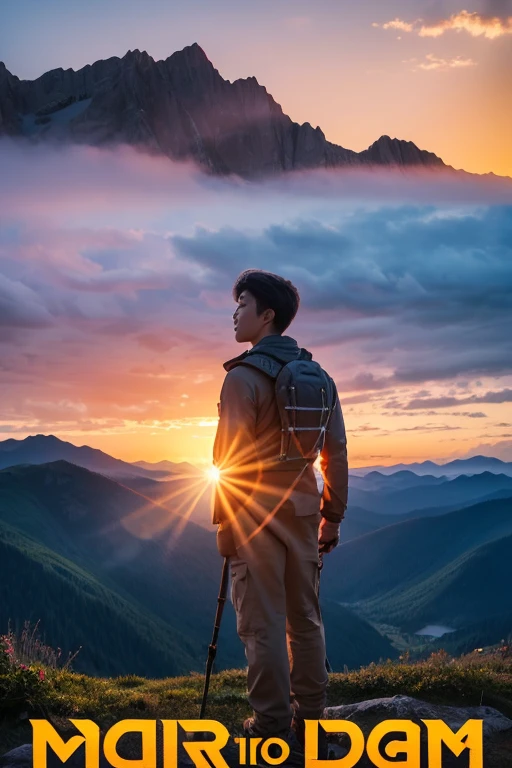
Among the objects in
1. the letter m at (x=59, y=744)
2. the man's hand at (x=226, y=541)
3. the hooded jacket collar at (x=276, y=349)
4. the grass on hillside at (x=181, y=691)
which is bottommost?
the grass on hillside at (x=181, y=691)

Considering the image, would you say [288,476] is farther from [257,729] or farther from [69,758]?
[69,758]

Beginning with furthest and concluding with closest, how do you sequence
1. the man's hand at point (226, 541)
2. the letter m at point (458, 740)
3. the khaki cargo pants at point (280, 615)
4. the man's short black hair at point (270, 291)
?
the man's short black hair at point (270, 291) < the letter m at point (458, 740) < the man's hand at point (226, 541) < the khaki cargo pants at point (280, 615)

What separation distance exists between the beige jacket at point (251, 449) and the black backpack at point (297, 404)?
8 centimetres

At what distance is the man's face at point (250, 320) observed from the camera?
6.61 meters

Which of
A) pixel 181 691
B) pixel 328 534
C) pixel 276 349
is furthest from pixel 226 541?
pixel 181 691

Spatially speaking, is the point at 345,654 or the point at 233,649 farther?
the point at 345,654

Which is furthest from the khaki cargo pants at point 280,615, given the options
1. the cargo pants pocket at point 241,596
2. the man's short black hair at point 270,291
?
the man's short black hair at point 270,291

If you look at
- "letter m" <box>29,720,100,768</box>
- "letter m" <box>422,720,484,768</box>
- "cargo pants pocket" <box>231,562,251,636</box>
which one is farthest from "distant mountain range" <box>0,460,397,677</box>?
"cargo pants pocket" <box>231,562,251,636</box>

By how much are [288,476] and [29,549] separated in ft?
504

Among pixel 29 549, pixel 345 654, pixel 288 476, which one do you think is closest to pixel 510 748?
pixel 288 476

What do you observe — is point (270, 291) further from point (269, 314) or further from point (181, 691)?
point (181, 691)

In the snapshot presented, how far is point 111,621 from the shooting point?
5202 inches

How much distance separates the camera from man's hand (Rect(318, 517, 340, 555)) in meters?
6.87

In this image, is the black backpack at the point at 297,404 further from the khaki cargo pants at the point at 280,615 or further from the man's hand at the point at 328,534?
the man's hand at the point at 328,534
